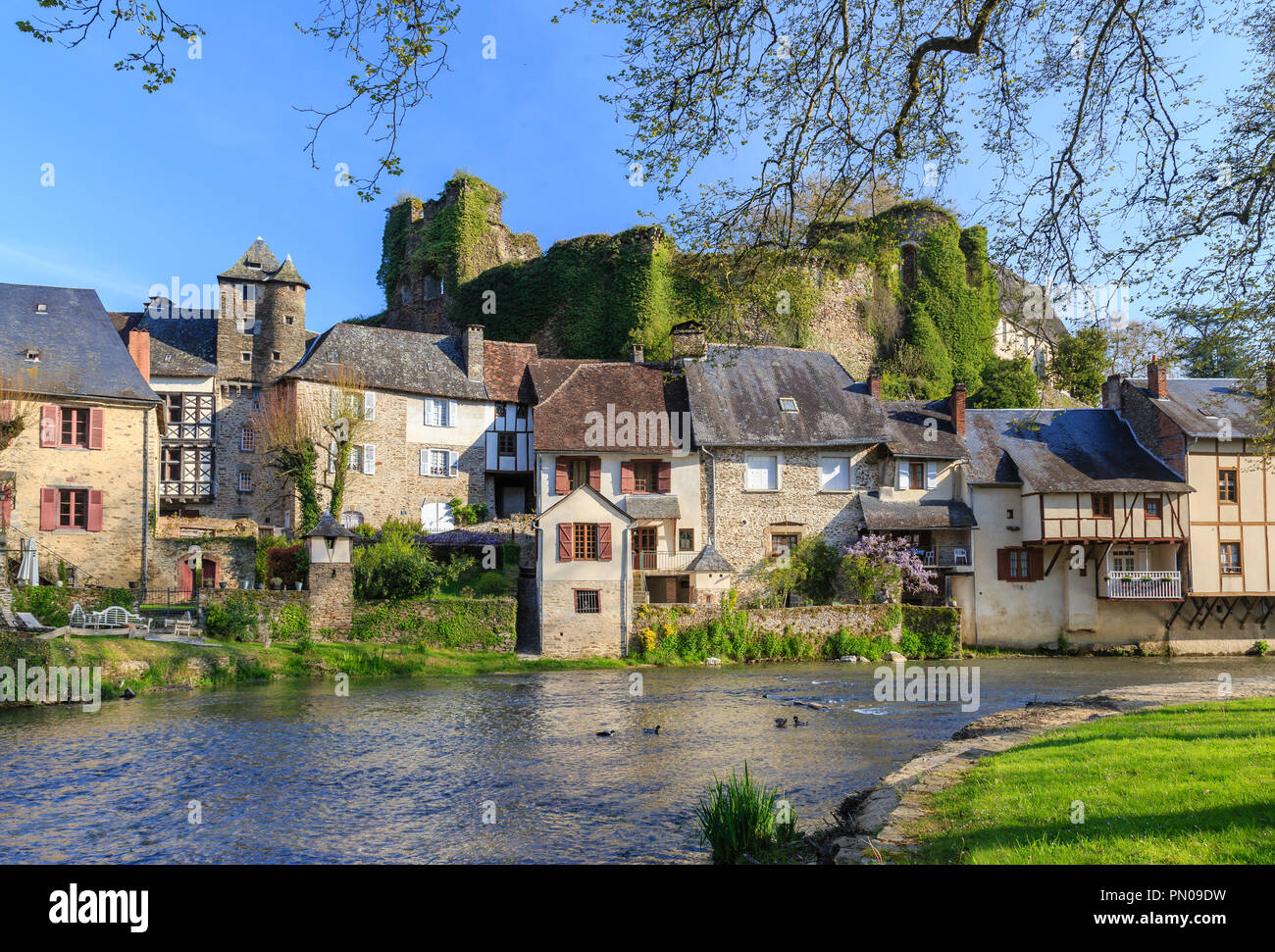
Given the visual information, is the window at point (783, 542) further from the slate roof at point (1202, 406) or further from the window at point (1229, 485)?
the window at point (1229, 485)

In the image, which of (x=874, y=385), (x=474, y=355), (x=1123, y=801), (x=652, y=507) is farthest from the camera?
(x=474, y=355)

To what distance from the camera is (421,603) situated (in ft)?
87.7

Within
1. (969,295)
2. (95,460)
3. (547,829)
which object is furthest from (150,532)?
(969,295)

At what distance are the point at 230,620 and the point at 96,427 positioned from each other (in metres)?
8.72

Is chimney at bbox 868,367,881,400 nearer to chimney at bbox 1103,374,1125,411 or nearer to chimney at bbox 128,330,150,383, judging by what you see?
chimney at bbox 1103,374,1125,411

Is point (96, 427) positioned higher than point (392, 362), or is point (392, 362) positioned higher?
point (392, 362)

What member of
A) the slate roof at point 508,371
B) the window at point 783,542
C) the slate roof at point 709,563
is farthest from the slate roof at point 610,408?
the window at point 783,542

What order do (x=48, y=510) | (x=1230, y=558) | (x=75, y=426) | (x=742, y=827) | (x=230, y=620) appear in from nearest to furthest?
1. (x=742, y=827)
2. (x=230, y=620)
3. (x=48, y=510)
4. (x=75, y=426)
5. (x=1230, y=558)

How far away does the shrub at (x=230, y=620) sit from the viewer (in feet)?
80.5

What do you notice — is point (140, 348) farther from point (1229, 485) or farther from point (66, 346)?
point (1229, 485)

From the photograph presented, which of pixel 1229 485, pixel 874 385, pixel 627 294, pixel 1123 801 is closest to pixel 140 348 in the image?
pixel 627 294

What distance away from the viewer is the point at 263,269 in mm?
39906
